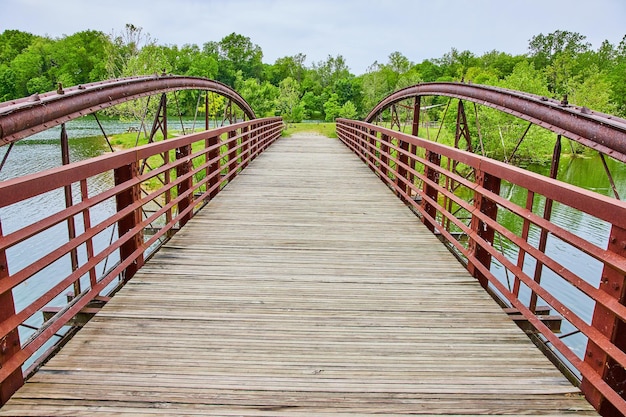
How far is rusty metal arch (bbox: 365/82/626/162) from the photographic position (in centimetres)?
416

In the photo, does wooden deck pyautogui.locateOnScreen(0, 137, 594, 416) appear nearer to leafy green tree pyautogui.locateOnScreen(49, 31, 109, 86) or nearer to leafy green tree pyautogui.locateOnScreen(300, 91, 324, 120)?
leafy green tree pyautogui.locateOnScreen(49, 31, 109, 86)

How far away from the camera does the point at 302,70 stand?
9900 cm

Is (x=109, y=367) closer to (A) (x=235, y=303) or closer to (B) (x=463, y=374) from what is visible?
(A) (x=235, y=303)

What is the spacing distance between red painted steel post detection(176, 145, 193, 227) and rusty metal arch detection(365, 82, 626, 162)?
13.3 ft

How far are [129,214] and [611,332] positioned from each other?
125 inches

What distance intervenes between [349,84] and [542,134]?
43.3 metres

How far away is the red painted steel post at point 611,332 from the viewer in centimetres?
192

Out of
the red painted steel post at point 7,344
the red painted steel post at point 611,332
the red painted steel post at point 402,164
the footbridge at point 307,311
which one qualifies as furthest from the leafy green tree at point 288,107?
the red painted steel post at point 611,332

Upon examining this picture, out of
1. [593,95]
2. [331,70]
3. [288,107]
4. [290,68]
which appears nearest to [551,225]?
[593,95]

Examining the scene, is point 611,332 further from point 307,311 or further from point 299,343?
point 307,311

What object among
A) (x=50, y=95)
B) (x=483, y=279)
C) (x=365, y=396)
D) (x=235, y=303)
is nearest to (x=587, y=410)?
(x=365, y=396)

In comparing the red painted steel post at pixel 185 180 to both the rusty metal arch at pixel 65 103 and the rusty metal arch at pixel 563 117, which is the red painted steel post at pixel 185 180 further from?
the rusty metal arch at pixel 563 117

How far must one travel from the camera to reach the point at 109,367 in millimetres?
2299

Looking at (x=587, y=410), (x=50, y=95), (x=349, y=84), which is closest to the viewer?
(x=587, y=410)
